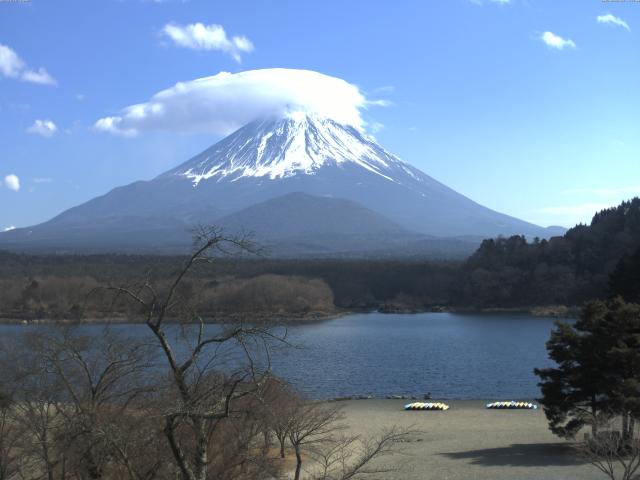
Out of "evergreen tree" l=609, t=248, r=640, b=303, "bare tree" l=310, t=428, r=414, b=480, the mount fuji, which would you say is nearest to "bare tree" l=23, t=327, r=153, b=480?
"bare tree" l=310, t=428, r=414, b=480

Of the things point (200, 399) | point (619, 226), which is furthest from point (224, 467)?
point (619, 226)

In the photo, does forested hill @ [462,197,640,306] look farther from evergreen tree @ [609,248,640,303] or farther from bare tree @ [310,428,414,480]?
bare tree @ [310,428,414,480]

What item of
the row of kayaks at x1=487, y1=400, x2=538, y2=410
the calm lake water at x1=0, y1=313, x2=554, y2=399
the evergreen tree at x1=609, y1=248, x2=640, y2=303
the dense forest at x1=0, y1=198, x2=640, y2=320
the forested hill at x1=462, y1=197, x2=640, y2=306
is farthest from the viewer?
the forested hill at x1=462, y1=197, x2=640, y2=306

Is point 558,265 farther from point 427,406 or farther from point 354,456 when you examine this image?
point 354,456

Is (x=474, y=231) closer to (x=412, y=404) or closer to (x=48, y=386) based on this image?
(x=412, y=404)

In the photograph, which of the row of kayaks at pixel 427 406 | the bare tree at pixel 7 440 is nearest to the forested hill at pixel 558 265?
the row of kayaks at pixel 427 406

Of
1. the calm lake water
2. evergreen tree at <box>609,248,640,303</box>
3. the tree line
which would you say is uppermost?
evergreen tree at <box>609,248,640,303</box>

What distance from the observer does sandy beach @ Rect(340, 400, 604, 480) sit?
11.5m

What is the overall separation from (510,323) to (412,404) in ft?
87.4

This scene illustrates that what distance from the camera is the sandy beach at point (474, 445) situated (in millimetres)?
11484

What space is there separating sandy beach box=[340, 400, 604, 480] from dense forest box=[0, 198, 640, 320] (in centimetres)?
2910

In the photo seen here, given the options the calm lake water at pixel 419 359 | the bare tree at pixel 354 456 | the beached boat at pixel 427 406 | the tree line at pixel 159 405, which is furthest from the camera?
the calm lake water at pixel 419 359

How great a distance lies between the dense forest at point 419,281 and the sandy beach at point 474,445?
29097 mm

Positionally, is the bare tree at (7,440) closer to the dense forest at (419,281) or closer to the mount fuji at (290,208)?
the dense forest at (419,281)
